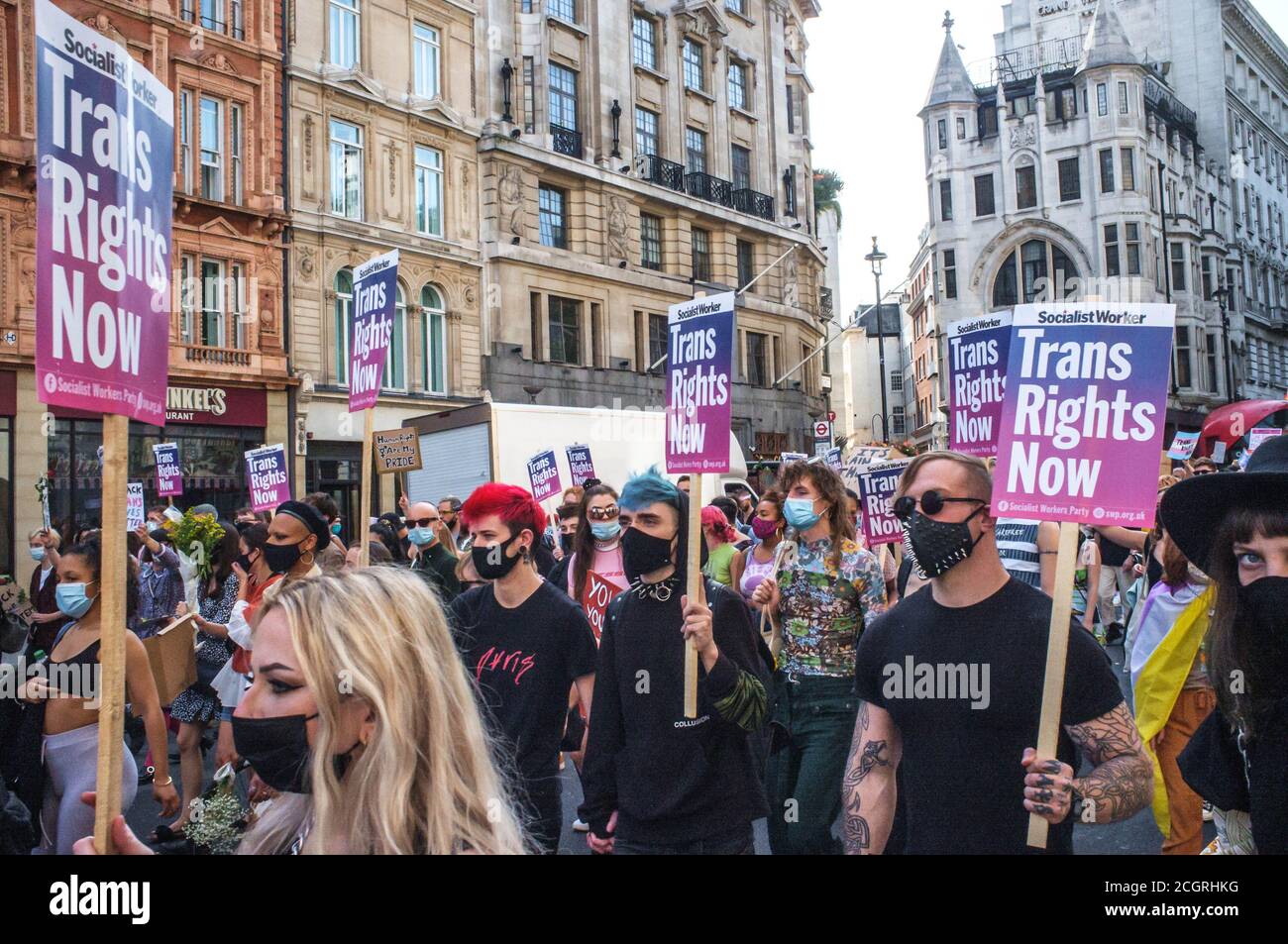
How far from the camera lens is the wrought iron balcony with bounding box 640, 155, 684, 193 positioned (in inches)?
1406

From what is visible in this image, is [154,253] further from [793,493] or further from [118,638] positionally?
[793,493]

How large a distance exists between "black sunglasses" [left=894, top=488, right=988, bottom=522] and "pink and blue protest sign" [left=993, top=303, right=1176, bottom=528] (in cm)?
11

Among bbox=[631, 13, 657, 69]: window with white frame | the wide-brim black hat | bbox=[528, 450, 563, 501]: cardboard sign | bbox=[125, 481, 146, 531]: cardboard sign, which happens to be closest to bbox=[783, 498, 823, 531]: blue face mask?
the wide-brim black hat

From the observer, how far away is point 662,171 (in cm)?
3622

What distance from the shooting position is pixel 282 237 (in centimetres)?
2603

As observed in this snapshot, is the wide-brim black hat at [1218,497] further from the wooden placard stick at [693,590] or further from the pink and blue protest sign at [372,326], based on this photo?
the pink and blue protest sign at [372,326]

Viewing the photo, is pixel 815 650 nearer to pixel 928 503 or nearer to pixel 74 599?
pixel 928 503

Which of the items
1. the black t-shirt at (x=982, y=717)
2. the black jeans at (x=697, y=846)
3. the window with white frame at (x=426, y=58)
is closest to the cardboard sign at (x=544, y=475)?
the black jeans at (x=697, y=846)

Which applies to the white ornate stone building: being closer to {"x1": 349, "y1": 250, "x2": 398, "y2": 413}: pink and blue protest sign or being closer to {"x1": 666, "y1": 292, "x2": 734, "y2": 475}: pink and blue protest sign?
{"x1": 349, "y1": 250, "x2": 398, "y2": 413}: pink and blue protest sign

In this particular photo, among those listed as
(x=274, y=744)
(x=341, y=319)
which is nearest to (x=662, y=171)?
(x=341, y=319)

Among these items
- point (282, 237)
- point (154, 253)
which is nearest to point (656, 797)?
point (154, 253)

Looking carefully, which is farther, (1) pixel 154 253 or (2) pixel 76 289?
(1) pixel 154 253
